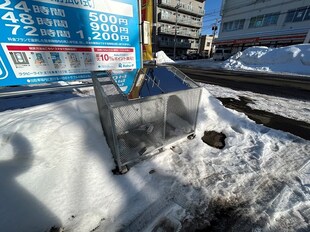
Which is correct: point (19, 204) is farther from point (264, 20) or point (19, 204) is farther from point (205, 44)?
point (205, 44)

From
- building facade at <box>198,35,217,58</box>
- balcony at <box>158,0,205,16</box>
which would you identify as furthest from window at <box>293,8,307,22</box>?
building facade at <box>198,35,217,58</box>

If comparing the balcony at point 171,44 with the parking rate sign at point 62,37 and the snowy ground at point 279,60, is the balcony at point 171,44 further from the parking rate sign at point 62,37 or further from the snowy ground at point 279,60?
the parking rate sign at point 62,37

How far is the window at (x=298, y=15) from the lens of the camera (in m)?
20.8

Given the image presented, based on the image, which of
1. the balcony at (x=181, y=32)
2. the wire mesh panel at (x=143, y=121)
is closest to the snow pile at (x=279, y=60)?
the wire mesh panel at (x=143, y=121)

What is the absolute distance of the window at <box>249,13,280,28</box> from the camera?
2398 centimetres

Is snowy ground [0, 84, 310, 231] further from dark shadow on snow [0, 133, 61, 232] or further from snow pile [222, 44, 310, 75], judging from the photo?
snow pile [222, 44, 310, 75]

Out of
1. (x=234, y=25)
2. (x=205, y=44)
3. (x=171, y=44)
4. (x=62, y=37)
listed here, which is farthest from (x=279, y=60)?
(x=205, y=44)

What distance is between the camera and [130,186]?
208cm

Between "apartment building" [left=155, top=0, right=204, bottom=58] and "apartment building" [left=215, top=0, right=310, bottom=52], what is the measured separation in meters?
10.6

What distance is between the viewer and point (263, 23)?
25219 mm

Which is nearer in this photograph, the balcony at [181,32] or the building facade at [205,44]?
the balcony at [181,32]

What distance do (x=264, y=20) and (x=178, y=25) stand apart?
19717 millimetres

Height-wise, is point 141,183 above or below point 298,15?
below

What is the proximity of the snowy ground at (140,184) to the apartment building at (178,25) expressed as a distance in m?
32.7
